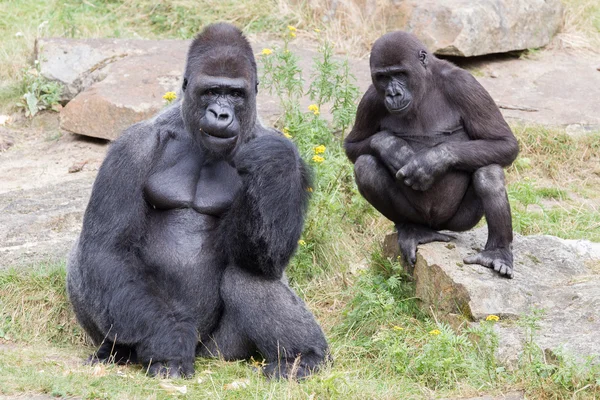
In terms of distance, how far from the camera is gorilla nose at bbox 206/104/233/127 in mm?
3898

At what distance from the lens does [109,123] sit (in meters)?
7.19

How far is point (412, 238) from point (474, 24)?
12.7 feet

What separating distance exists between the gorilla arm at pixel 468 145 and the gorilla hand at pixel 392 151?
0.07 meters

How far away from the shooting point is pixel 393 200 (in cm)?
488

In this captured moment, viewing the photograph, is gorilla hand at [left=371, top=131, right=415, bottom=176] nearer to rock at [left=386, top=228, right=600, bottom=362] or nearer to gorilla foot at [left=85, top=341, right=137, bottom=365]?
rock at [left=386, top=228, right=600, bottom=362]

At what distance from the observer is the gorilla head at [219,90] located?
3936 mm

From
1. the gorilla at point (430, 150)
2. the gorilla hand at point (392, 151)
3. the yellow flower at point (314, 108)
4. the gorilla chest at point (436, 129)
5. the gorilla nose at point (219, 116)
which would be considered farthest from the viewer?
the yellow flower at point (314, 108)

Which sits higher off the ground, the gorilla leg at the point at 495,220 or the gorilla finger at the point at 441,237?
the gorilla leg at the point at 495,220

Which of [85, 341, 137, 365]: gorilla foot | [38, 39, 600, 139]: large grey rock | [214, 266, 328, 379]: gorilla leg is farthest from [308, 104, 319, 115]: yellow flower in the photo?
[85, 341, 137, 365]: gorilla foot

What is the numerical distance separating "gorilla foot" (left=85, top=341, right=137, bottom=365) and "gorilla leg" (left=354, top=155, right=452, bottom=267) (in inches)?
60.6

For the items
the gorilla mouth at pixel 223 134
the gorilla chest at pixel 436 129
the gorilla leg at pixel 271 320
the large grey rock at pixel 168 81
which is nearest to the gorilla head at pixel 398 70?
the gorilla chest at pixel 436 129

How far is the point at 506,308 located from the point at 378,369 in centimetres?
70

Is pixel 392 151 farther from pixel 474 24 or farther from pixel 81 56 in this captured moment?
pixel 81 56

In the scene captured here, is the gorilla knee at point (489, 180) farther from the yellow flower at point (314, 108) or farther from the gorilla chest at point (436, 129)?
the yellow flower at point (314, 108)
